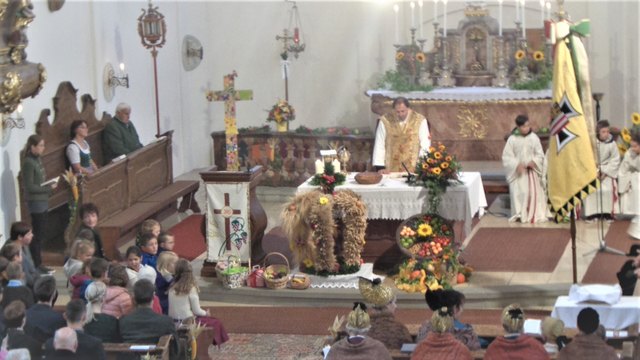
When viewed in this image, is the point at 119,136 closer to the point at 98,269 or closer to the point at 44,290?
the point at 98,269

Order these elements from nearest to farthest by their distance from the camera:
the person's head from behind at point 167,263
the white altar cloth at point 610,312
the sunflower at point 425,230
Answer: the white altar cloth at point 610,312
the person's head from behind at point 167,263
the sunflower at point 425,230

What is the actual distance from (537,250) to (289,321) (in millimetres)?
3836

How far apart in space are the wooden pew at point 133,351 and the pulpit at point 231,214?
4527 millimetres

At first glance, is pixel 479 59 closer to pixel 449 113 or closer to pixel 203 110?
pixel 449 113

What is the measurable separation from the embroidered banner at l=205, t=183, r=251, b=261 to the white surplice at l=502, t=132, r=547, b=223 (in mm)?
4484

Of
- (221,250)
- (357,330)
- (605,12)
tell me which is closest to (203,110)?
(605,12)

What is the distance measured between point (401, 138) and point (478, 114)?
4519mm

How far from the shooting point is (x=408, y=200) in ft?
47.4

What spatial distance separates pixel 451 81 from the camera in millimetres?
20906

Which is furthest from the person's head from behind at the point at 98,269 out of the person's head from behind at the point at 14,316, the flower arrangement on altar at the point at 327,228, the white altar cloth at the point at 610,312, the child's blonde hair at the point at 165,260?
the white altar cloth at the point at 610,312

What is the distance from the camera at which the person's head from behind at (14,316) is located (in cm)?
963

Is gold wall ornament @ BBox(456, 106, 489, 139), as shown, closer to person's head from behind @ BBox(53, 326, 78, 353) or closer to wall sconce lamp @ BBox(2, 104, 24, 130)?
wall sconce lamp @ BBox(2, 104, 24, 130)

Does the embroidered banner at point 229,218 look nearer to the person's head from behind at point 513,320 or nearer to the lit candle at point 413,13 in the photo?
the person's head from behind at point 513,320

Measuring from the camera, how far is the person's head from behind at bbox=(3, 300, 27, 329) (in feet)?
31.6
